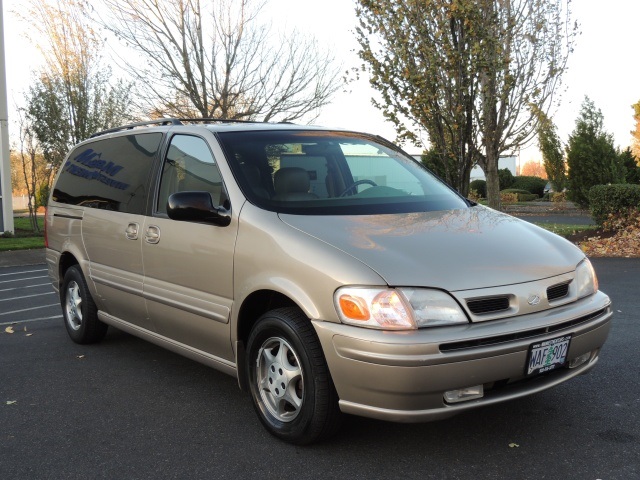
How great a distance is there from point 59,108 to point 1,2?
11.1ft

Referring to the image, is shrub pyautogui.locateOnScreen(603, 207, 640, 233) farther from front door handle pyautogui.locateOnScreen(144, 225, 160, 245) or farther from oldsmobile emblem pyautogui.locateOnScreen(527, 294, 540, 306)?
front door handle pyautogui.locateOnScreen(144, 225, 160, 245)

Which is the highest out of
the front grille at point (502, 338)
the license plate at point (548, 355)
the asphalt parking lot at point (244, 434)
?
the front grille at point (502, 338)

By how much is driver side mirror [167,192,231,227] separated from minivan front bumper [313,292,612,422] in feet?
3.38

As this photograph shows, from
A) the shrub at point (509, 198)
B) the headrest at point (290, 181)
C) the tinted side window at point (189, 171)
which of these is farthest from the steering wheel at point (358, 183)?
the shrub at point (509, 198)

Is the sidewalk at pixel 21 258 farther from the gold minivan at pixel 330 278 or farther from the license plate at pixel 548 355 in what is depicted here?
the license plate at pixel 548 355

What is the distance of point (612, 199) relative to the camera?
13031mm

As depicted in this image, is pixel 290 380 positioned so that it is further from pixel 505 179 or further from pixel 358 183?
pixel 505 179

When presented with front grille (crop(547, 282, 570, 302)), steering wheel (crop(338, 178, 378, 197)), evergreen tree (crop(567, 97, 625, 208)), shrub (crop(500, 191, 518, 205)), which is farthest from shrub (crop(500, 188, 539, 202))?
front grille (crop(547, 282, 570, 302))

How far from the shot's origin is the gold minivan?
3.08 metres

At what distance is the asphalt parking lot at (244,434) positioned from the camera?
3277 millimetres

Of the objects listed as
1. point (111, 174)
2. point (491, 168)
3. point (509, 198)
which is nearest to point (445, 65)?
point (491, 168)

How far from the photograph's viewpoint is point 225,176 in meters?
4.08

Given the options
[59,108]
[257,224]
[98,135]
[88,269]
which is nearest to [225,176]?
[257,224]

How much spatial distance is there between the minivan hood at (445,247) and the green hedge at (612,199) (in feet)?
32.5
